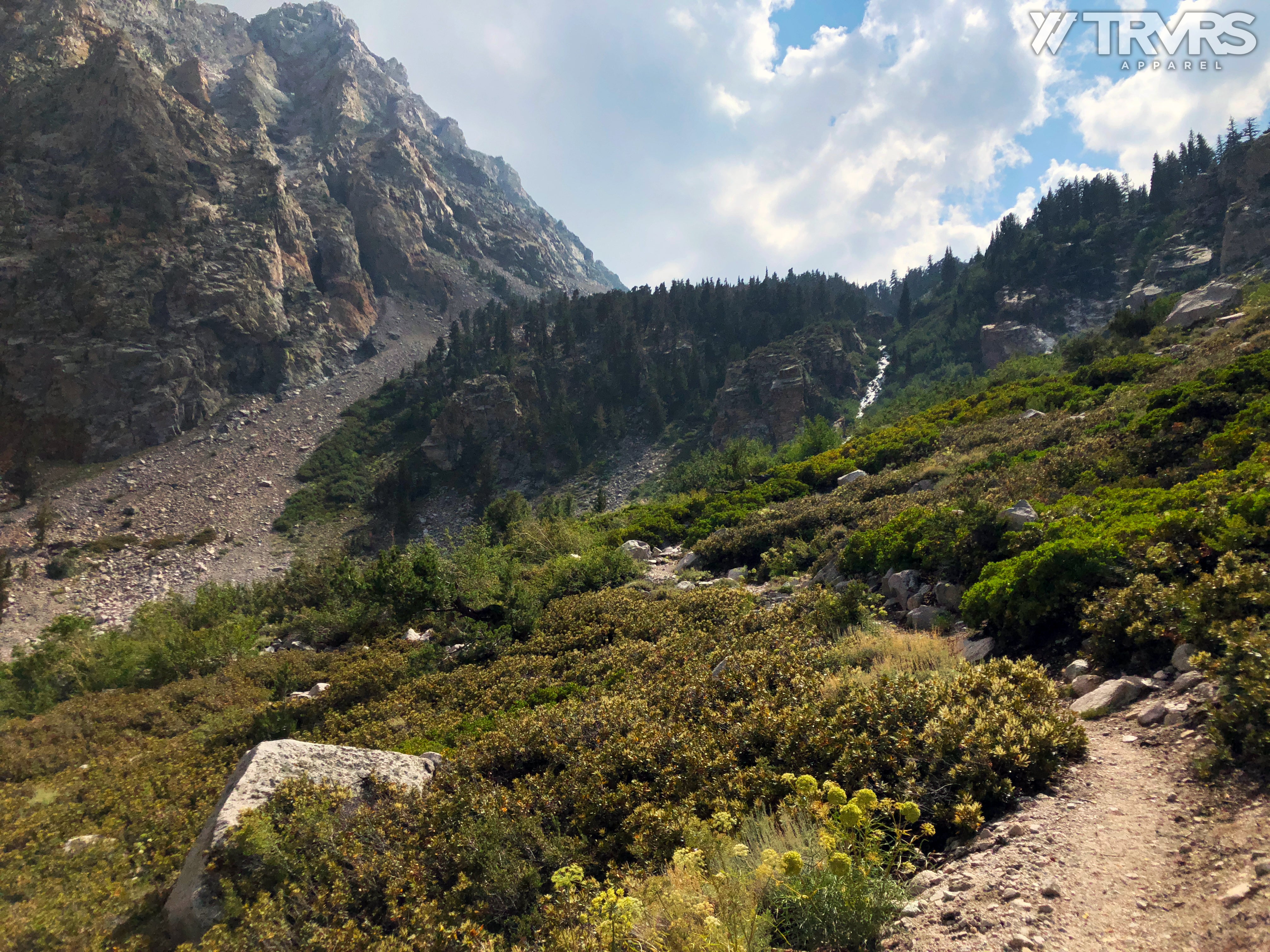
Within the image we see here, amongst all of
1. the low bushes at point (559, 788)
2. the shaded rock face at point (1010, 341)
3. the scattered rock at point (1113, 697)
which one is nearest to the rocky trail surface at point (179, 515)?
the low bushes at point (559, 788)

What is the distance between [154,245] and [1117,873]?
96797mm

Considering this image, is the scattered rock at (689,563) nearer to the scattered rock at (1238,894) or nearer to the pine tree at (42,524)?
the scattered rock at (1238,894)

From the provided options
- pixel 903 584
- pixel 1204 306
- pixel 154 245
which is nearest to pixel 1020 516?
pixel 903 584

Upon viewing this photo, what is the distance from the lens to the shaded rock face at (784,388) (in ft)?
206

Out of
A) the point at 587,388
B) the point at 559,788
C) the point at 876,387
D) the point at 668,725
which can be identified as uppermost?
the point at 587,388

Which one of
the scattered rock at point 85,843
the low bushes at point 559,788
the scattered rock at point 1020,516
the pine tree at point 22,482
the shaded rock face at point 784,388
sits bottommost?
the scattered rock at point 85,843

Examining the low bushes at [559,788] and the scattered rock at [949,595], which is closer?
the low bushes at [559,788]

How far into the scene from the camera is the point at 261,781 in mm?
5090

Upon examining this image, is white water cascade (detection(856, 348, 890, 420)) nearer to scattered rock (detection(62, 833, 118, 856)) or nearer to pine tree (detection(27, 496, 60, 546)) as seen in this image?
scattered rock (detection(62, 833, 118, 856))

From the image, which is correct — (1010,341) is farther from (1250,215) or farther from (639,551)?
(639,551)

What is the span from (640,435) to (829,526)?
5280 centimetres

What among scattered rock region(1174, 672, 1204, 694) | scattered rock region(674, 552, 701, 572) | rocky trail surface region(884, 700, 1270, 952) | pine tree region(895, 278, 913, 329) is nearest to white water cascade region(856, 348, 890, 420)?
pine tree region(895, 278, 913, 329)

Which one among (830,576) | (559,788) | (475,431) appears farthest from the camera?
(475,431)

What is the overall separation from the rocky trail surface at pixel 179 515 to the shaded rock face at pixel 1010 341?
78918 millimetres
